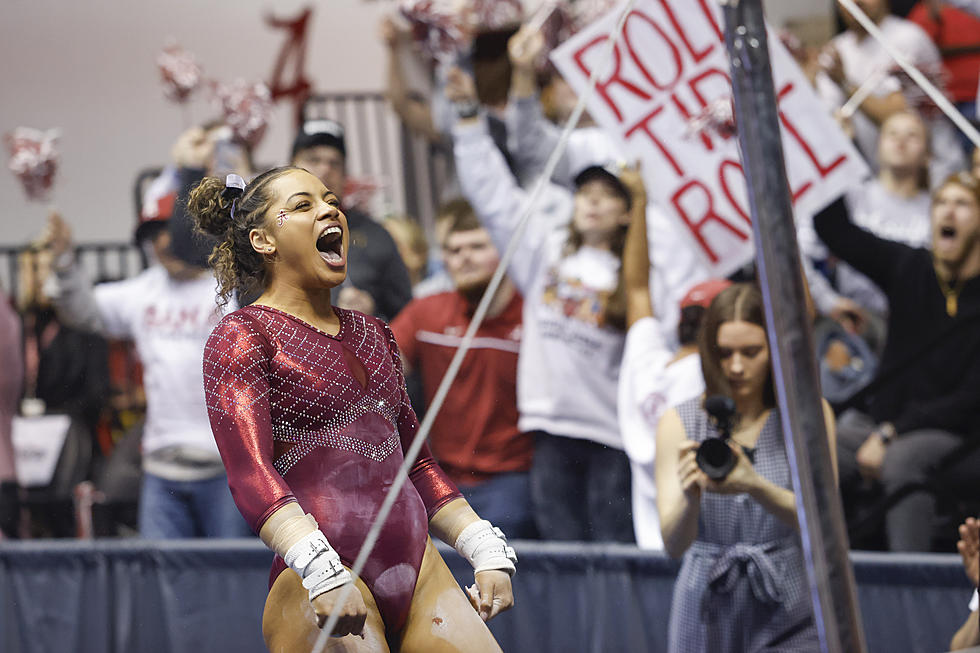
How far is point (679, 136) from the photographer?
144 inches

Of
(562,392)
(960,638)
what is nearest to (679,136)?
(562,392)

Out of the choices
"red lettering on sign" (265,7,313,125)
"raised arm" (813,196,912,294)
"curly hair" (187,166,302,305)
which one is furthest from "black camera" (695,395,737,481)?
"red lettering on sign" (265,7,313,125)

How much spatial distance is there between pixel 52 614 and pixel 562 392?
1791 mm

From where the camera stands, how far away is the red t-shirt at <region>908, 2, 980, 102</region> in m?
5.46

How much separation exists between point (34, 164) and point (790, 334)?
3346 mm

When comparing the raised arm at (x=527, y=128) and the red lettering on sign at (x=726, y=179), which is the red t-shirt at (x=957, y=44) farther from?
the red lettering on sign at (x=726, y=179)

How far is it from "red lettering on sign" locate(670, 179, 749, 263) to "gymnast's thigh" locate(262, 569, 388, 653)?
2.22 m

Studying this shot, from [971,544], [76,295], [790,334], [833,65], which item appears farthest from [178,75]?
[790,334]

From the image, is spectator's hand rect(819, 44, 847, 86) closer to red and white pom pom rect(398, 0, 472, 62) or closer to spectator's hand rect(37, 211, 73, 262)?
red and white pom pom rect(398, 0, 472, 62)

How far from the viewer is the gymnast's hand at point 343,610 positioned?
5.05 feet

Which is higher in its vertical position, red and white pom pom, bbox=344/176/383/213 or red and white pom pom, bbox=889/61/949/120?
red and white pom pom, bbox=889/61/949/120

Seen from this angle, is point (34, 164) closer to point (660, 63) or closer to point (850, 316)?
point (660, 63)

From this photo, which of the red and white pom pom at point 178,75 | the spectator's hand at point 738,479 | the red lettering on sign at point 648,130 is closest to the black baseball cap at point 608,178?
the red lettering on sign at point 648,130

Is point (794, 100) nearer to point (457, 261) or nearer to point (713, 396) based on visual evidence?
point (457, 261)
